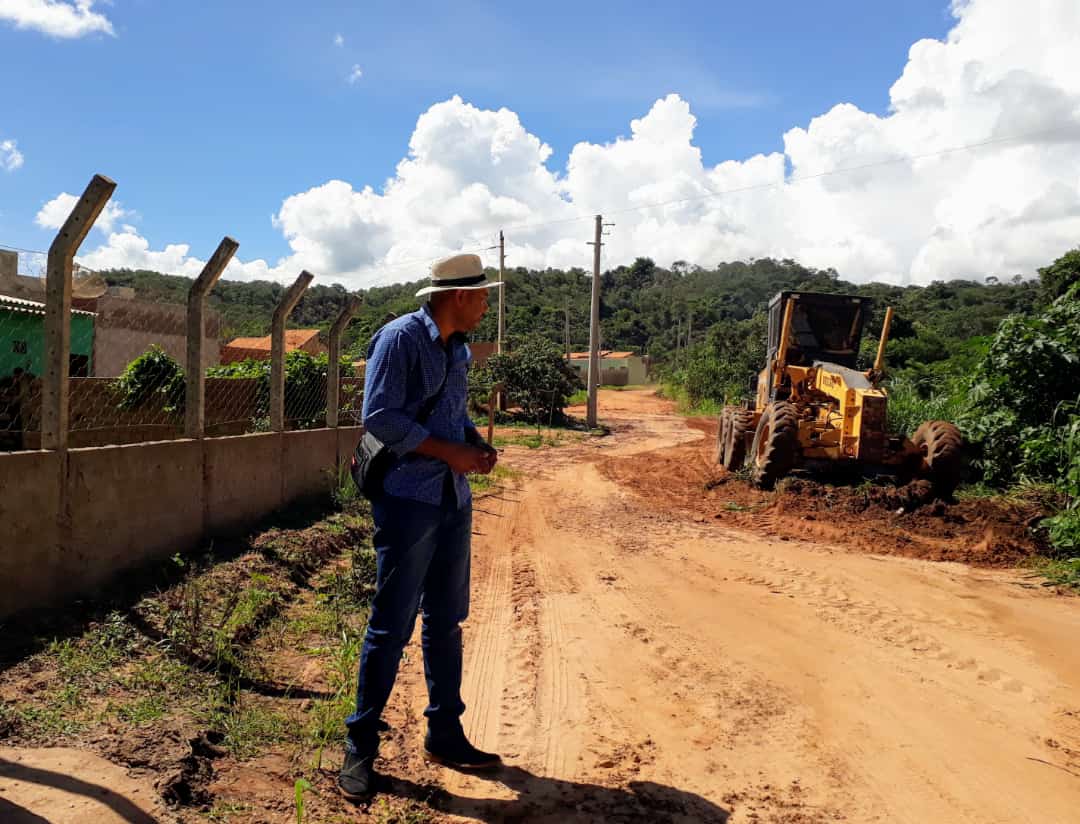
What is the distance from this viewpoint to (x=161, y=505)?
5305 mm

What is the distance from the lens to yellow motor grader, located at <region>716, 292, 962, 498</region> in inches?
386

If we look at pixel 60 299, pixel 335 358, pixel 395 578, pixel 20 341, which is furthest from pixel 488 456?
pixel 335 358

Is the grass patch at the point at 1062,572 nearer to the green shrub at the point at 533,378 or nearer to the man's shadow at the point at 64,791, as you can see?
the man's shadow at the point at 64,791

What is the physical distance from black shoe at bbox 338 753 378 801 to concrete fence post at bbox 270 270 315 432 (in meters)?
4.55

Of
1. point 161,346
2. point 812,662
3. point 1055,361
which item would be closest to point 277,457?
point 161,346

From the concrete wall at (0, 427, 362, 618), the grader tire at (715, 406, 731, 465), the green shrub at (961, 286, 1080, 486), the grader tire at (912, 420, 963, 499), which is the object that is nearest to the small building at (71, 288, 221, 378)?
the concrete wall at (0, 427, 362, 618)

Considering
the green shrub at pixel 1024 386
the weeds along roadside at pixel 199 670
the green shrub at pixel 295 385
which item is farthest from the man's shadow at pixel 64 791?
the green shrub at pixel 1024 386

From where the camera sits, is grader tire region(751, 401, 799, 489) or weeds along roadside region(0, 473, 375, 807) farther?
grader tire region(751, 401, 799, 489)

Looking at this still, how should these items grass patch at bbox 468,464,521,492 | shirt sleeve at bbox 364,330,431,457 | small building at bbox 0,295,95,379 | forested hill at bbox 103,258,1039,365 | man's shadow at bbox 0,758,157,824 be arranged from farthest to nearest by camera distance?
forested hill at bbox 103,258,1039,365, grass patch at bbox 468,464,521,492, small building at bbox 0,295,95,379, shirt sleeve at bbox 364,330,431,457, man's shadow at bbox 0,758,157,824

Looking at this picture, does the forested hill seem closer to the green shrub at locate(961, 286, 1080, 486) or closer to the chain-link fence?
the chain-link fence

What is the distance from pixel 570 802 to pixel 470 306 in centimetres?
186

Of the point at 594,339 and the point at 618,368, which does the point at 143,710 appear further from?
the point at 618,368

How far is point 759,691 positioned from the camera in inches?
156

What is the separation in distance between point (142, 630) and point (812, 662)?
358 cm
